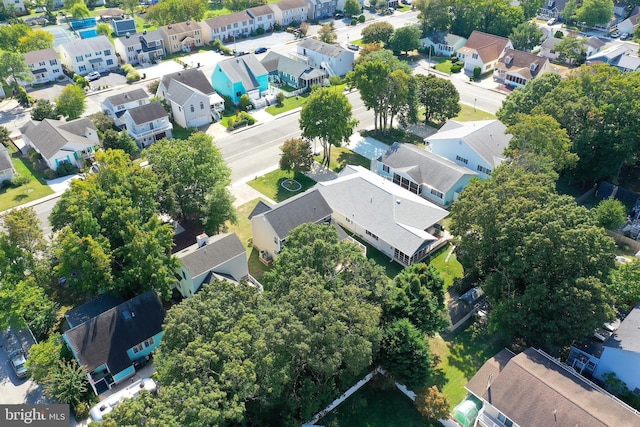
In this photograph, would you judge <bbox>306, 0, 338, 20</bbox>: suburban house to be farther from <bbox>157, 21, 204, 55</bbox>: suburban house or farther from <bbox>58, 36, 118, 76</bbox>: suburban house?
<bbox>58, 36, 118, 76</bbox>: suburban house

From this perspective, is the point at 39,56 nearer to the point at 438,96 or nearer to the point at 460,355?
the point at 438,96

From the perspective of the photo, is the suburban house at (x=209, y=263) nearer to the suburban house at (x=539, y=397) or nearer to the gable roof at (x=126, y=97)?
the suburban house at (x=539, y=397)

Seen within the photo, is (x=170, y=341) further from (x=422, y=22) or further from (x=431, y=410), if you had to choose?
(x=422, y=22)

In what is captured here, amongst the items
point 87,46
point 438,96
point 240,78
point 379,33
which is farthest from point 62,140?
point 379,33

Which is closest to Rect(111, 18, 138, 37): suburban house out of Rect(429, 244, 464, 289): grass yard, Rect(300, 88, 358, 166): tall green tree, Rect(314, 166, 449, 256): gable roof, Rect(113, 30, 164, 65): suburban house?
Rect(113, 30, 164, 65): suburban house

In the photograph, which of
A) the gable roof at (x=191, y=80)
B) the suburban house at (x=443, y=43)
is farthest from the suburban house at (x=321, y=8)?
the gable roof at (x=191, y=80)

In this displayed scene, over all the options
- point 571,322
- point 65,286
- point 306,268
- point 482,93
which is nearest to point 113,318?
point 65,286
